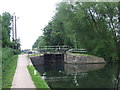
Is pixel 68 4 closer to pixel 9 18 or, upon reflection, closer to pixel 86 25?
pixel 86 25

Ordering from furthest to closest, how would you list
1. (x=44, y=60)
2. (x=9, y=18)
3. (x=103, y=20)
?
(x=9, y=18)
(x=44, y=60)
(x=103, y=20)

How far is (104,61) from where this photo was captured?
93.6 ft

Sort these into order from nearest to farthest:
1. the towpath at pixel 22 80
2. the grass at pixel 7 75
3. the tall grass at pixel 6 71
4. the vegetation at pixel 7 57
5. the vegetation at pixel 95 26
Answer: the towpath at pixel 22 80
the grass at pixel 7 75
the tall grass at pixel 6 71
the vegetation at pixel 7 57
the vegetation at pixel 95 26

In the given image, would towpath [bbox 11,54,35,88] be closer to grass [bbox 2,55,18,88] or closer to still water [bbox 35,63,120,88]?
grass [bbox 2,55,18,88]

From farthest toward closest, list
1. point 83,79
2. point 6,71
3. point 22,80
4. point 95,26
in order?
point 95,26 < point 83,79 < point 6,71 < point 22,80

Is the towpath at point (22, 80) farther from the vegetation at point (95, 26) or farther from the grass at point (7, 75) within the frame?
the vegetation at point (95, 26)

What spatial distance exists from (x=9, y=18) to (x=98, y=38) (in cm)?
1948

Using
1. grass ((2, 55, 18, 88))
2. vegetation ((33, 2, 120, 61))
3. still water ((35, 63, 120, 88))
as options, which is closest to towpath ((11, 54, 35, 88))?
grass ((2, 55, 18, 88))

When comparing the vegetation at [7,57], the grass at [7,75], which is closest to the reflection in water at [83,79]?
the grass at [7,75]

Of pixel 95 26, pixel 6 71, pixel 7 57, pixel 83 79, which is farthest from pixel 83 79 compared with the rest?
pixel 95 26

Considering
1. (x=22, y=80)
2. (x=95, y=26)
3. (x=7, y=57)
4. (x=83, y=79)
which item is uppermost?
(x=95, y=26)

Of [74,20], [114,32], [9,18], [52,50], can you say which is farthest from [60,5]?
[9,18]

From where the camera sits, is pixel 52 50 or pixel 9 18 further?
pixel 9 18

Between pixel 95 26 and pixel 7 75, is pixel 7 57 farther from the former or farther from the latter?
pixel 95 26
